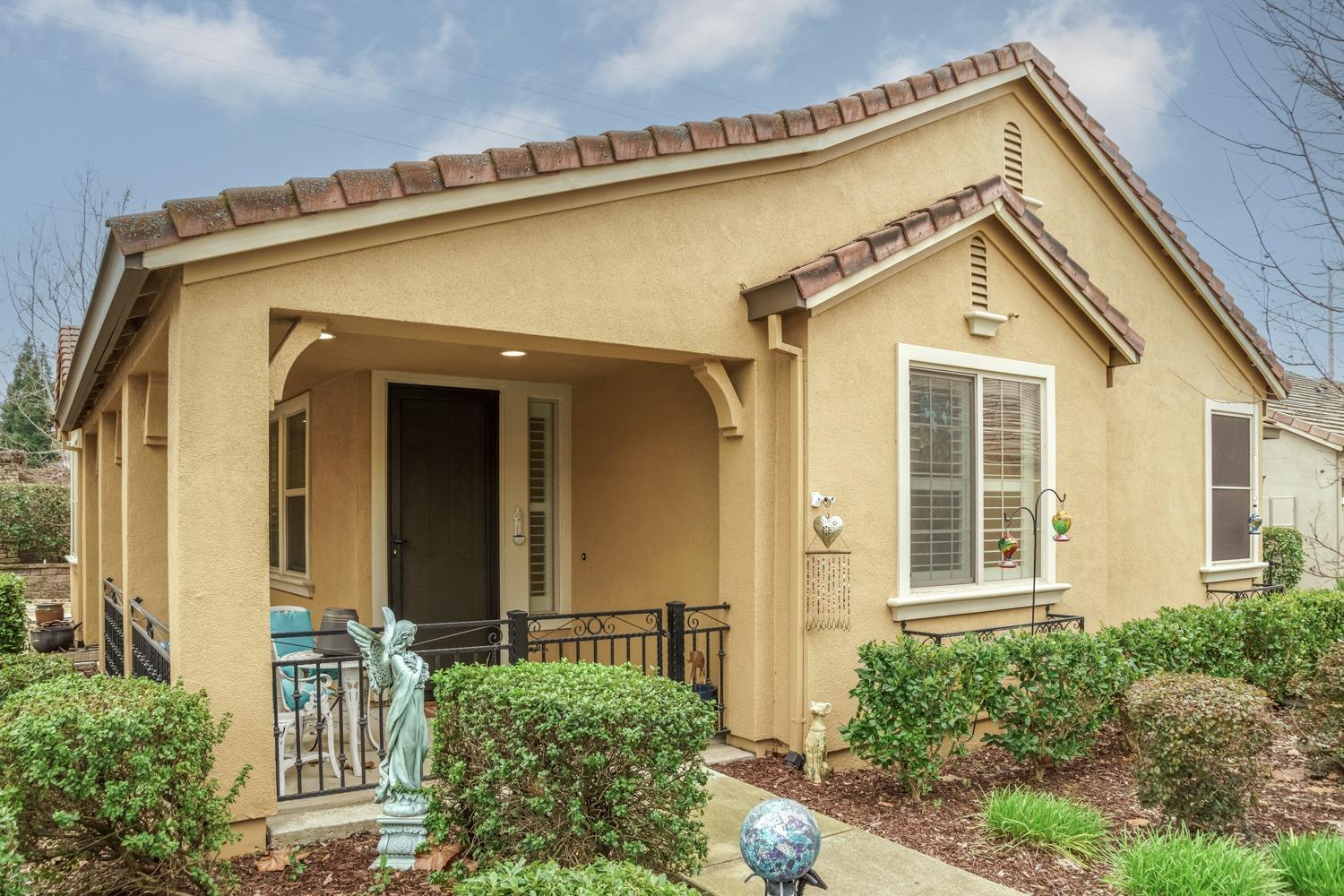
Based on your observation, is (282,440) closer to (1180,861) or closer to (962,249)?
(962,249)

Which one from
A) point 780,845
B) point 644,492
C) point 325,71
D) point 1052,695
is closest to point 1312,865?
point 1052,695

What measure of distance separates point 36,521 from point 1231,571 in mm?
20041

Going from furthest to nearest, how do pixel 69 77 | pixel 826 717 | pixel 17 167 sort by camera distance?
pixel 69 77
pixel 17 167
pixel 826 717

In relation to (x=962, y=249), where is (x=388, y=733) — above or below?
below

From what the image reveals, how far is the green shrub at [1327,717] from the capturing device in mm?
6000

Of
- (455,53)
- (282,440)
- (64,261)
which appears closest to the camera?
(282,440)

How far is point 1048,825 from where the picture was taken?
4625 mm

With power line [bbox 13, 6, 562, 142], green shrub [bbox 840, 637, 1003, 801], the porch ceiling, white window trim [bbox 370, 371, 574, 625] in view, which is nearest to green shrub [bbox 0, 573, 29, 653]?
the porch ceiling

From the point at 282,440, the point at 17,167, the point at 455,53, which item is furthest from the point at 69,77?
the point at 282,440

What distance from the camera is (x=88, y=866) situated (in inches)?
149

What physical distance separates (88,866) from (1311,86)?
6.33 meters

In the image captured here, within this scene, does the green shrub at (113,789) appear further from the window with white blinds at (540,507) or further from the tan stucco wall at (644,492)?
the window with white blinds at (540,507)

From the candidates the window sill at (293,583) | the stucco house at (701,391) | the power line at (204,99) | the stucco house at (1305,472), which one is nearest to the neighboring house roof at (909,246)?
the stucco house at (701,391)

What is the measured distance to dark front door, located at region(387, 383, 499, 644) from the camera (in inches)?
313
